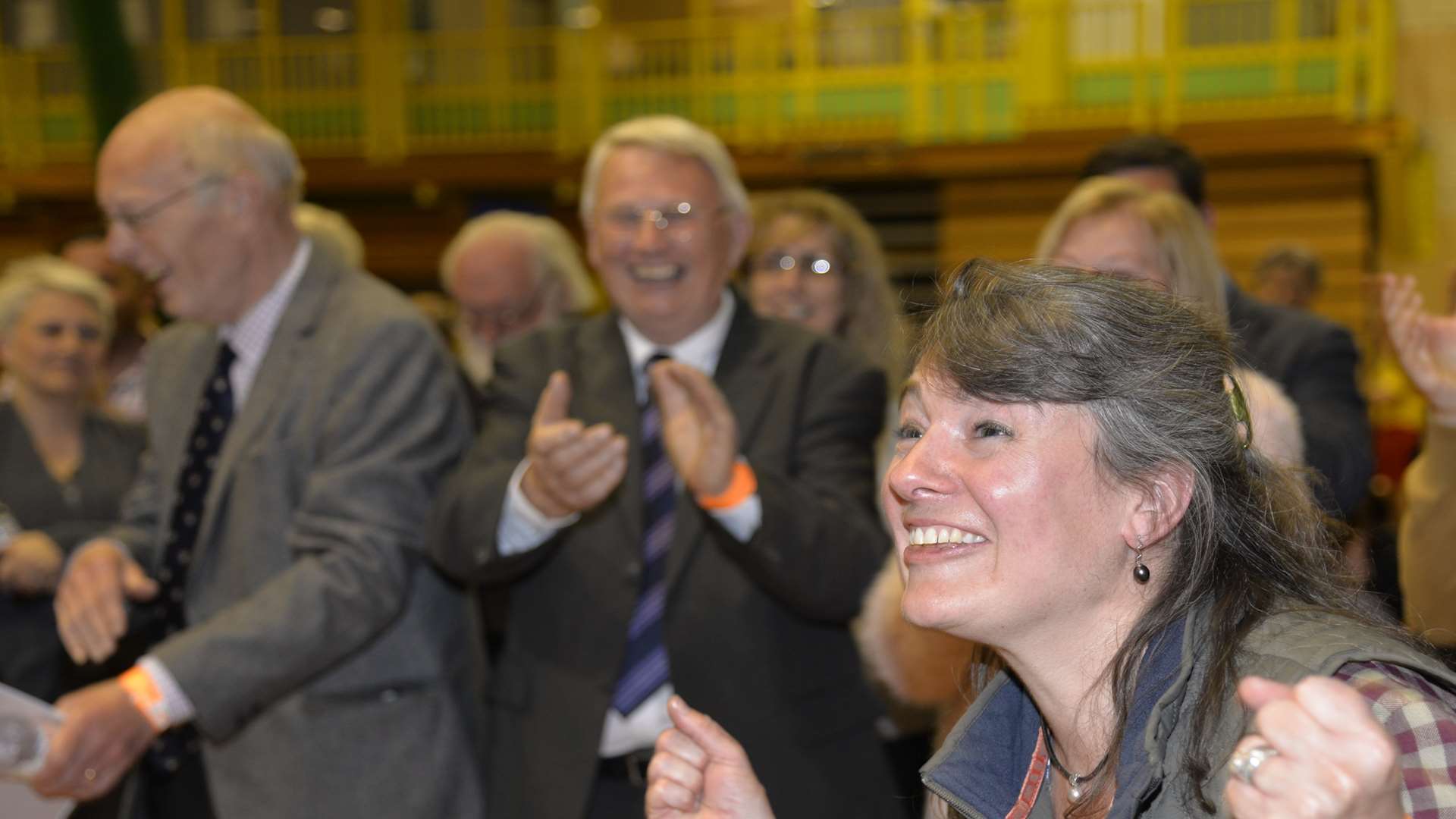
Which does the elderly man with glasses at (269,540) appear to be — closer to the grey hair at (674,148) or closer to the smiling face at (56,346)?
the grey hair at (674,148)

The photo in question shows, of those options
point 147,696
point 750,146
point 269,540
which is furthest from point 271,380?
point 750,146

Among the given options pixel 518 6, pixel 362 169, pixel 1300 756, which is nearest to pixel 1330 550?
pixel 1300 756

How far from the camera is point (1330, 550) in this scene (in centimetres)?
161

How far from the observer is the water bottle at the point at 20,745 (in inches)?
94.7

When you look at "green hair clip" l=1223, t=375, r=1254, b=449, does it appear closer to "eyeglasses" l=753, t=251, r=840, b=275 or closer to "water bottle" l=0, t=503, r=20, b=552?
"eyeglasses" l=753, t=251, r=840, b=275

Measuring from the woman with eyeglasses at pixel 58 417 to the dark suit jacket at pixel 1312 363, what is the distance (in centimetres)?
280

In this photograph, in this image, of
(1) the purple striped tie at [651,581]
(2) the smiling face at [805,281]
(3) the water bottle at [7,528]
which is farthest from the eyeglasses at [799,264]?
(3) the water bottle at [7,528]

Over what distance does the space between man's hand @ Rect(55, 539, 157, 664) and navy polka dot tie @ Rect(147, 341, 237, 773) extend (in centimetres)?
6

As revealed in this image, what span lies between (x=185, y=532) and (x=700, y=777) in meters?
1.48

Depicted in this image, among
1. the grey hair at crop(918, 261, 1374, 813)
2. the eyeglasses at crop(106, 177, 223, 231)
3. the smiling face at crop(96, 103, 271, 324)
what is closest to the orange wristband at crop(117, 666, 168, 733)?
the smiling face at crop(96, 103, 271, 324)

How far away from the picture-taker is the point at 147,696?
2406 mm

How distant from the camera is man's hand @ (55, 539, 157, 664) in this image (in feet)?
8.46

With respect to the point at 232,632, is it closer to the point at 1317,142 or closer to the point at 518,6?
the point at 1317,142

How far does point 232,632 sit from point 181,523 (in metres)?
0.42
